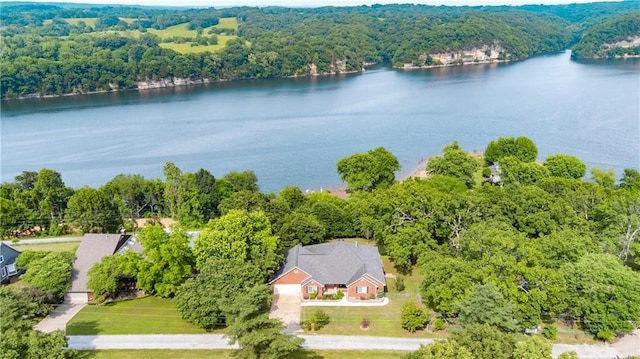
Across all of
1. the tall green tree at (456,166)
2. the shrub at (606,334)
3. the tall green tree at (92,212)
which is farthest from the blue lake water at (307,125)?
the shrub at (606,334)

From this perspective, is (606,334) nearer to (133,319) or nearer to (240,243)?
(240,243)

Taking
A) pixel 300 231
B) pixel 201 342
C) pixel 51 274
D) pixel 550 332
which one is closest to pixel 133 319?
pixel 201 342

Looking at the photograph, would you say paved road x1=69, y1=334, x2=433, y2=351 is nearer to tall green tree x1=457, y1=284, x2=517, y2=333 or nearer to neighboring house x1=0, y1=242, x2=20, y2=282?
tall green tree x1=457, y1=284, x2=517, y2=333

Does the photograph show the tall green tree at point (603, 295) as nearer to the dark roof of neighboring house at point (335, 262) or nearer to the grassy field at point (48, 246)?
the dark roof of neighboring house at point (335, 262)

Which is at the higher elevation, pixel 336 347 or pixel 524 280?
pixel 524 280

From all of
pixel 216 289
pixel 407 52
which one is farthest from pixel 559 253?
pixel 407 52

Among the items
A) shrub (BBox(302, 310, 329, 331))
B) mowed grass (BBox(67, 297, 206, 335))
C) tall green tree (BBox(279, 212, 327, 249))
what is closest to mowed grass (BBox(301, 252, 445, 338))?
shrub (BBox(302, 310, 329, 331))

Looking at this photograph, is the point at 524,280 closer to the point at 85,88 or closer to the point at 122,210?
the point at 122,210
